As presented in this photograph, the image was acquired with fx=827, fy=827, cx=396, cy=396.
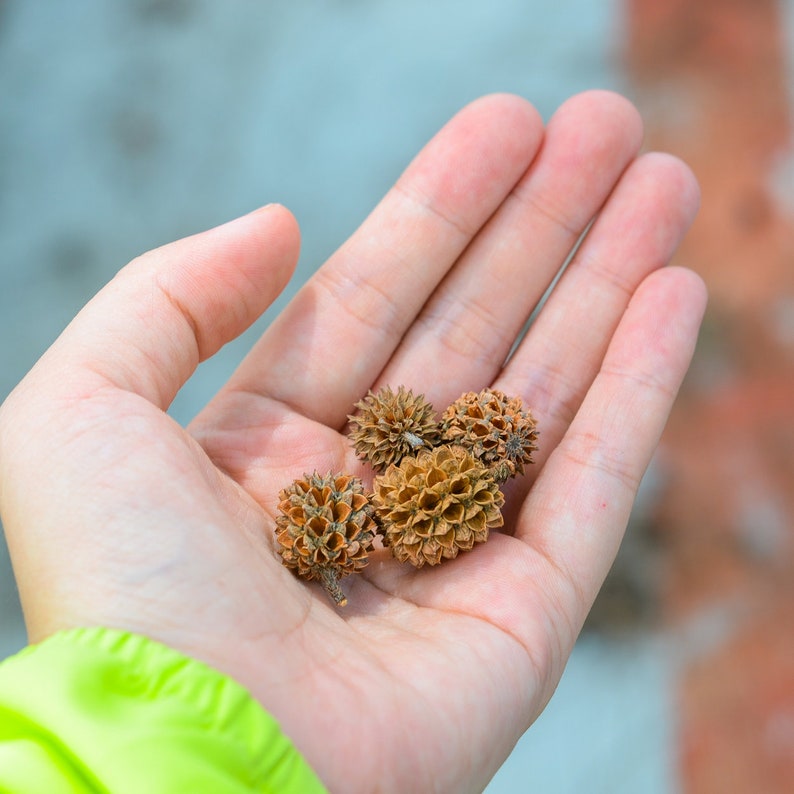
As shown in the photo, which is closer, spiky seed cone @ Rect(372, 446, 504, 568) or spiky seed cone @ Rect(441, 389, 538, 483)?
spiky seed cone @ Rect(372, 446, 504, 568)

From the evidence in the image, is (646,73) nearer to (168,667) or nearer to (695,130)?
(695,130)

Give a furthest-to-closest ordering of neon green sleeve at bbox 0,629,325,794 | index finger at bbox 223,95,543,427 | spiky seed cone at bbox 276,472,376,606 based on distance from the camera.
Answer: index finger at bbox 223,95,543,427
spiky seed cone at bbox 276,472,376,606
neon green sleeve at bbox 0,629,325,794

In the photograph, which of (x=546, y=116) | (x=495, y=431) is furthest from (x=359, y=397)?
(x=546, y=116)

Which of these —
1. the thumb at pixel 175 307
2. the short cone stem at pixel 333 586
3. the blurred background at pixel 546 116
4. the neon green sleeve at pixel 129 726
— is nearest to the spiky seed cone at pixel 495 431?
the short cone stem at pixel 333 586

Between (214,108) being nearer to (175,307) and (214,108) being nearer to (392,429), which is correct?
(175,307)

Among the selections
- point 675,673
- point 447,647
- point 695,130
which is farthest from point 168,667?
point 695,130

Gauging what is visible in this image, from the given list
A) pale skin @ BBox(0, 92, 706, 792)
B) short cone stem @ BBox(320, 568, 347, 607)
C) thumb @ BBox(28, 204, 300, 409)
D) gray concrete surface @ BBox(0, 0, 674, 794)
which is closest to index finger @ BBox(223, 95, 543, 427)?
pale skin @ BBox(0, 92, 706, 792)

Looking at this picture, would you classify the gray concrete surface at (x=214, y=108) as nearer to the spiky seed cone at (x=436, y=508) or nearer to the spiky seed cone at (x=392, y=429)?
the spiky seed cone at (x=392, y=429)

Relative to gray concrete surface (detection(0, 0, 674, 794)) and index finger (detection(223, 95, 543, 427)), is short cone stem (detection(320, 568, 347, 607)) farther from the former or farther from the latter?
gray concrete surface (detection(0, 0, 674, 794))
